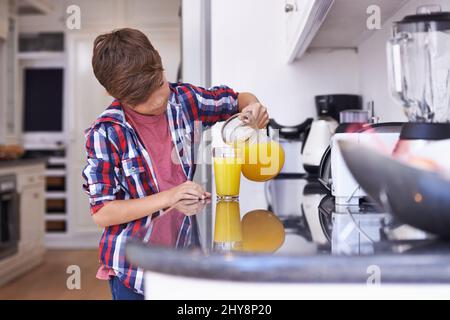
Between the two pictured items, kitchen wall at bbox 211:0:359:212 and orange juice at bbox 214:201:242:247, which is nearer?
orange juice at bbox 214:201:242:247

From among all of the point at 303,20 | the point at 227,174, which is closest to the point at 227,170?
the point at 227,174

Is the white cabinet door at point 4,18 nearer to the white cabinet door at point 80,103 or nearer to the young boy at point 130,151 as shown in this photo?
the white cabinet door at point 80,103

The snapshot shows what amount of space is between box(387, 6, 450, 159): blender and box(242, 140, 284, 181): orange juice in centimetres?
54

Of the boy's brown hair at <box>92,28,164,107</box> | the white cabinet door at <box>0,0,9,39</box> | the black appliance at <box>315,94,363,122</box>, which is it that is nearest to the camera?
the boy's brown hair at <box>92,28,164,107</box>

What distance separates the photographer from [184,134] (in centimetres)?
137

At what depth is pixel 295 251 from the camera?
0.64 metres

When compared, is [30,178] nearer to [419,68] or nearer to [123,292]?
[123,292]

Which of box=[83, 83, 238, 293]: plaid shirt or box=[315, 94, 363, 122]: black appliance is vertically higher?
box=[315, 94, 363, 122]: black appliance

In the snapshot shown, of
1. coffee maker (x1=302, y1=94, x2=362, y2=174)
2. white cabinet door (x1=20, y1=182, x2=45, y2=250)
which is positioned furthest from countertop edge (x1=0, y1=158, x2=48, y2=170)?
coffee maker (x1=302, y1=94, x2=362, y2=174)

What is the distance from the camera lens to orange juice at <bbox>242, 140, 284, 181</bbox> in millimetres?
Answer: 1361

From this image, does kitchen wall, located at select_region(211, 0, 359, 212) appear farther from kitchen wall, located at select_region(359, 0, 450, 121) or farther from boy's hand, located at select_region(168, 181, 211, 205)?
boy's hand, located at select_region(168, 181, 211, 205)

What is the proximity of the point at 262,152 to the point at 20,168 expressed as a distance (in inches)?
99.1
